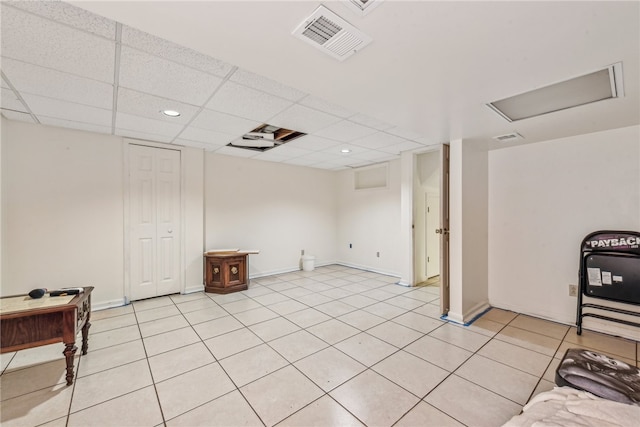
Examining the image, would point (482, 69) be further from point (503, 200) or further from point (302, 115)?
point (503, 200)

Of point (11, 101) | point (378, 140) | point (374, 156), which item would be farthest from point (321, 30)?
point (374, 156)

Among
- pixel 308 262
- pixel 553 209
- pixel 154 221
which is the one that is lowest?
pixel 308 262

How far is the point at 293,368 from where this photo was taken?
2258 mm

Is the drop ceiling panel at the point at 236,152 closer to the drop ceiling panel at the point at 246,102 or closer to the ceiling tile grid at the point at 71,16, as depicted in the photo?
the drop ceiling panel at the point at 246,102

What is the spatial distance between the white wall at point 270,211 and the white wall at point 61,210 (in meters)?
1.42

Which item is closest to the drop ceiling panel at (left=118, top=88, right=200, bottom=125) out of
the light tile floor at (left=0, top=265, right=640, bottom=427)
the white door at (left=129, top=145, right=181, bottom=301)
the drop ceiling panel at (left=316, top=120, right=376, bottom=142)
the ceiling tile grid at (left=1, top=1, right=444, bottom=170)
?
the ceiling tile grid at (left=1, top=1, right=444, bottom=170)

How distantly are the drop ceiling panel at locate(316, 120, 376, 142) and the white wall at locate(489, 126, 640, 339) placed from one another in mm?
1952

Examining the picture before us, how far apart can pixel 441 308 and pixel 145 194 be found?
459cm

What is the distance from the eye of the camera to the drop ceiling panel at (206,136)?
3.51m

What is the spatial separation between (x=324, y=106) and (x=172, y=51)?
1.39 metres

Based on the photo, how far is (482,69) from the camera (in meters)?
1.67

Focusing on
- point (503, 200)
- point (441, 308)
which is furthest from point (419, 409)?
point (503, 200)

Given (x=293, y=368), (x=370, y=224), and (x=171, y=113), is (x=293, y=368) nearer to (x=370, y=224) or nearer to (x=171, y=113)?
(x=171, y=113)

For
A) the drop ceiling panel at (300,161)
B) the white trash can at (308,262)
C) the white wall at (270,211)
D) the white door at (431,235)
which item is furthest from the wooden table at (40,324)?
the white door at (431,235)
